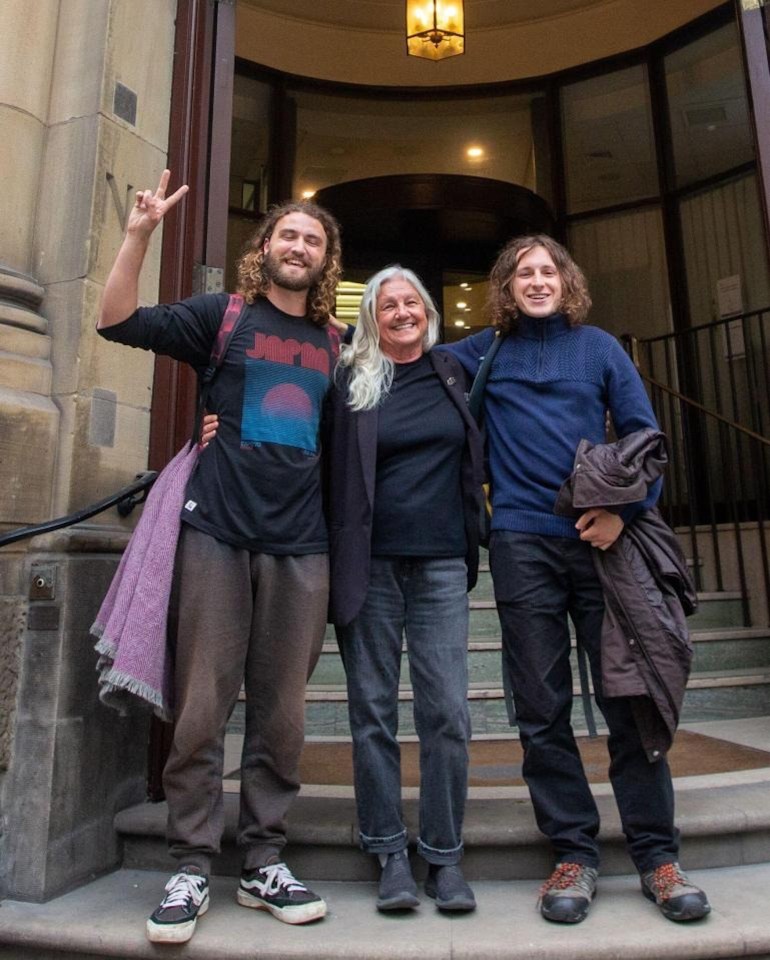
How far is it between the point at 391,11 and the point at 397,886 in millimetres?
7632

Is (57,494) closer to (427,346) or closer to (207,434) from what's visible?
(207,434)

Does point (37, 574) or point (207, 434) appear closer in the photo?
point (207, 434)

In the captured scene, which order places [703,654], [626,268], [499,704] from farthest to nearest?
1. [626,268]
2. [703,654]
3. [499,704]

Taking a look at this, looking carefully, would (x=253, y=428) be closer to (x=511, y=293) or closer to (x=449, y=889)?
Answer: (x=511, y=293)

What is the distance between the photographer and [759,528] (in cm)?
563

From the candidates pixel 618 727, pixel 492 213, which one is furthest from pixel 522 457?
pixel 492 213

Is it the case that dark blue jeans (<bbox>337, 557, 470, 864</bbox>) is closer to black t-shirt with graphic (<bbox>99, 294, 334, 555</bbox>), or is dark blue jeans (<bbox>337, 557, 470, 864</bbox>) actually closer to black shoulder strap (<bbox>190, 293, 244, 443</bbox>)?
black t-shirt with graphic (<bbox>99, 294, 334, 555</bbox>)

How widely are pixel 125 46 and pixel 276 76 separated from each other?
513cm

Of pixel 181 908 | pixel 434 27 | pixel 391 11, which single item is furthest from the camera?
pixel 391 11

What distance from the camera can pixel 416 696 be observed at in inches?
95.0

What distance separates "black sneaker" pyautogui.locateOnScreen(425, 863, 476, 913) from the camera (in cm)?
229

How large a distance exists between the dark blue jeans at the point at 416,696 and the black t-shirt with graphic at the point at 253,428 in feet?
0.91

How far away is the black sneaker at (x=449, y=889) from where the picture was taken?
229 cm

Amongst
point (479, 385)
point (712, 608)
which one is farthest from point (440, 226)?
point (479, 385)
